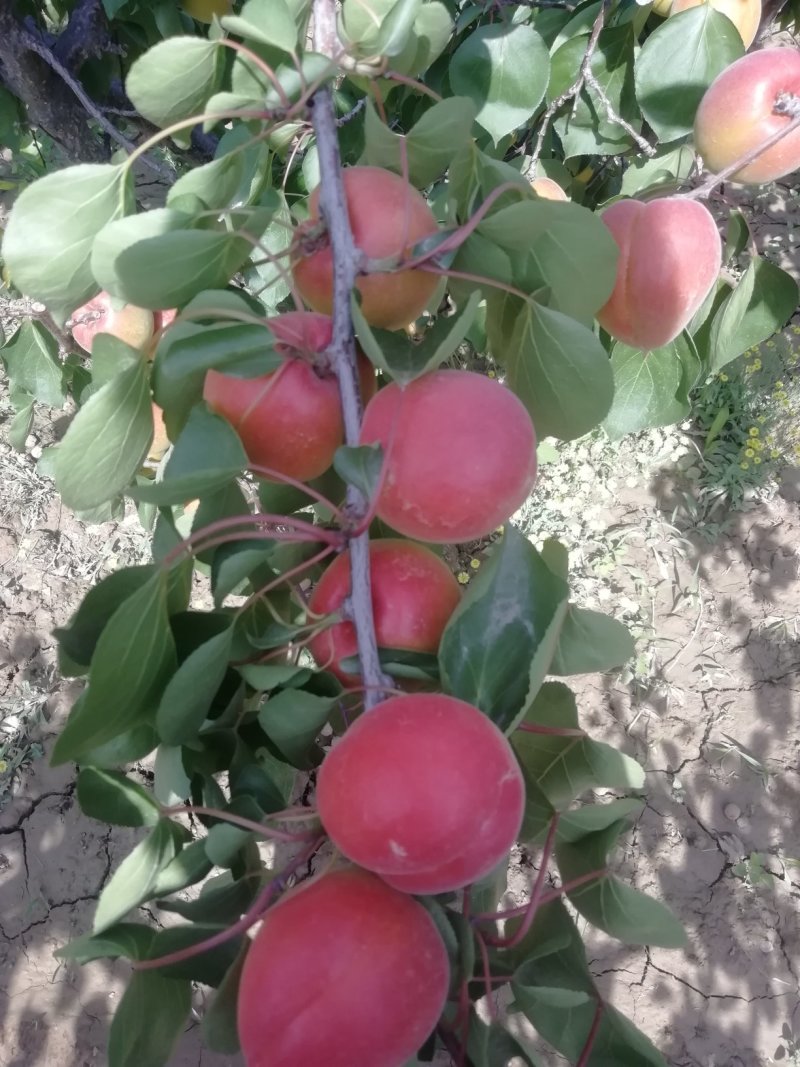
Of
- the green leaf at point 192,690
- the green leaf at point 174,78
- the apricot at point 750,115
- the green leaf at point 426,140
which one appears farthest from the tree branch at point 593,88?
the green leaf at point 192,690

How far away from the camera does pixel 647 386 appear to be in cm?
104

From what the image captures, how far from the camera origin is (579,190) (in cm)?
Result: 145

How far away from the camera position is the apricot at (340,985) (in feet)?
1.50

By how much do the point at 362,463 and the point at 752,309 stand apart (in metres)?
0.72

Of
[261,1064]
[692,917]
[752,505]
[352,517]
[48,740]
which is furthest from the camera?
[752,505]

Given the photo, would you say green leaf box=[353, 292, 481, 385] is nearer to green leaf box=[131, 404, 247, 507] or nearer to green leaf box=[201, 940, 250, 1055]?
green leaf box=[131, 404, 247, 507]

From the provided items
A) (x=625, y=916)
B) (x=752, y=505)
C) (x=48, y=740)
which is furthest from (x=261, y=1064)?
(x=752, y=505)

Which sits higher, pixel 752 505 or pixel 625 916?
pixel 625 916

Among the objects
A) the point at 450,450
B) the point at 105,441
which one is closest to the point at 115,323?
→ the point at 105,441

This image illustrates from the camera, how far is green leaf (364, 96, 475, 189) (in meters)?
0.65

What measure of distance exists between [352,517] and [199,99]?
444 mm

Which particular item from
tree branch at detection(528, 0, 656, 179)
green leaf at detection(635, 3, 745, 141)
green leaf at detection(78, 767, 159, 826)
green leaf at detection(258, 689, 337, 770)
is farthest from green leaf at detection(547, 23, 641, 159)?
green leaf at detection(78, 767, 159, 826)

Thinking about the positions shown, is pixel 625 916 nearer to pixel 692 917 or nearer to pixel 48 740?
pixel 692 917

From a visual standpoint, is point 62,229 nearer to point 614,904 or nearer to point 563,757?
point 563,757
